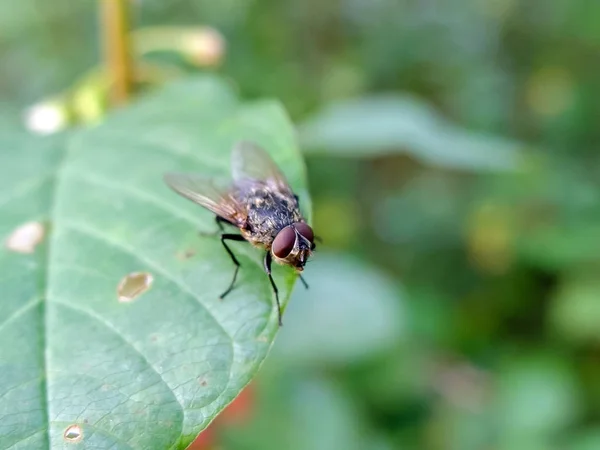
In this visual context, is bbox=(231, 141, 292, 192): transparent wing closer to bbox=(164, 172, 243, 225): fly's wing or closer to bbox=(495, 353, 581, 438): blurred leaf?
bbox=(164, 172, 243, 225): fly's wing

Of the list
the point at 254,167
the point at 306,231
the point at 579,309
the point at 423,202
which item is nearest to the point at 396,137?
the point at 254,167

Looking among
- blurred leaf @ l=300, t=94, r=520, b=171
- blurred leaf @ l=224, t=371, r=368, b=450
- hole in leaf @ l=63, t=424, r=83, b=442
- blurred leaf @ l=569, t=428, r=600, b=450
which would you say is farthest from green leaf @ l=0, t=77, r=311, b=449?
blurred leaf @ l=569, t=428, r=600, b=450

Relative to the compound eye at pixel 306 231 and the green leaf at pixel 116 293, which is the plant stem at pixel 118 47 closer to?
the green leaf at pixel 116 293

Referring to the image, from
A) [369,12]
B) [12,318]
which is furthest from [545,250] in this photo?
[12,318]

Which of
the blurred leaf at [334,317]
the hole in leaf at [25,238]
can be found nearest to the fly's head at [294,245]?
the hole in leaf at [25,238]

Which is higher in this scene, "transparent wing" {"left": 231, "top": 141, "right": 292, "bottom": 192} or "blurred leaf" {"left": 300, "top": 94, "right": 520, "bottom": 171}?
"transparent wing" {"left": 231, "top": 141, "right": 292, "bottom": 192}

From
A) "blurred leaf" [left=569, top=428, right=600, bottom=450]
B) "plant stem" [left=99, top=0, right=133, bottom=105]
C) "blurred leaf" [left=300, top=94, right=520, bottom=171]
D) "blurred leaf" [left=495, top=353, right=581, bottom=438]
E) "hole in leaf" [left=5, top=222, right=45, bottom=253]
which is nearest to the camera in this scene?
"hole in leaf" [left=5, top=222, right=45, bottom=253]
